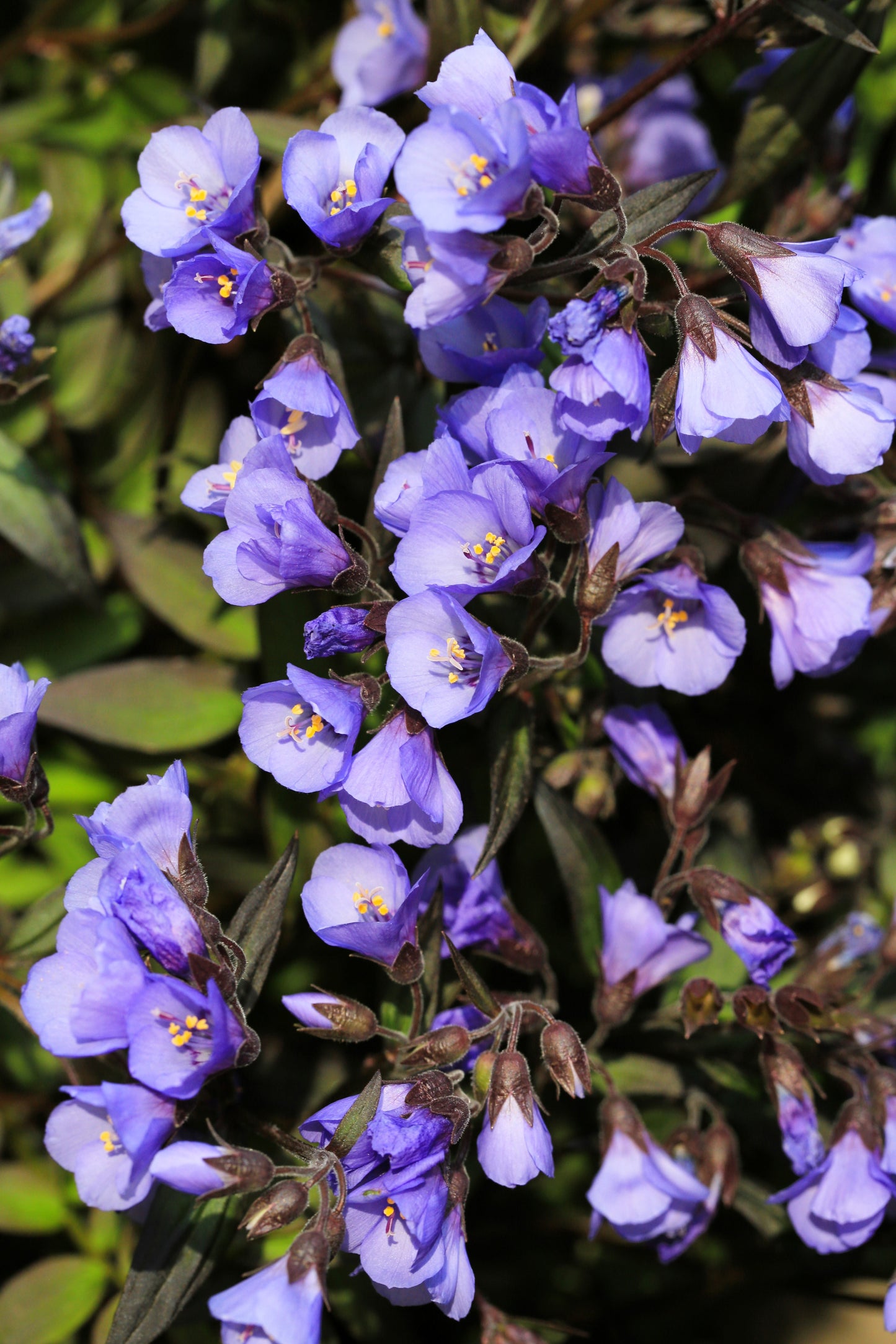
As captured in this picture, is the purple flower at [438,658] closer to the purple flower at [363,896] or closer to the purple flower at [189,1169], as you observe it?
the purple flower at [363,896]

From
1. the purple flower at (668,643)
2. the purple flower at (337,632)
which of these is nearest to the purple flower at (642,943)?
the purple flower at (668,643)

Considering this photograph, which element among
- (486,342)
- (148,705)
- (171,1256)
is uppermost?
(486,342)

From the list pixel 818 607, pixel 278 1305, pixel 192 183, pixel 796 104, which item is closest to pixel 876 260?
pixel 796 104

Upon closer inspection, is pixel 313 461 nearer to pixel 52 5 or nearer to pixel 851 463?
pixel 851 463

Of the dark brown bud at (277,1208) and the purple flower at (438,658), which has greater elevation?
the purple flower at (438,658)

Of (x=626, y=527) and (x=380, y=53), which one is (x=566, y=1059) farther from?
(x=380, y=53)

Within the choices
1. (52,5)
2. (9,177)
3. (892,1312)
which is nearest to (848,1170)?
(892,1312)
